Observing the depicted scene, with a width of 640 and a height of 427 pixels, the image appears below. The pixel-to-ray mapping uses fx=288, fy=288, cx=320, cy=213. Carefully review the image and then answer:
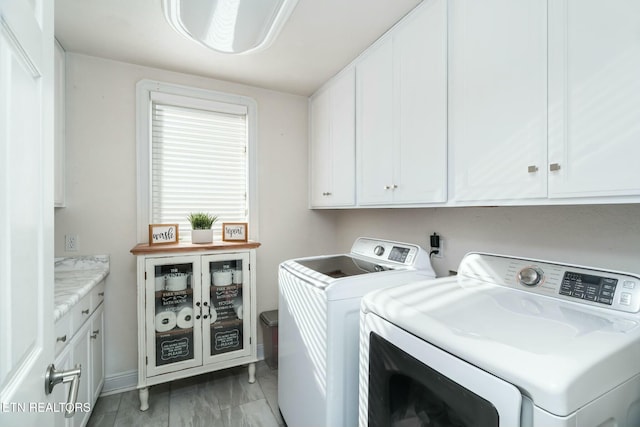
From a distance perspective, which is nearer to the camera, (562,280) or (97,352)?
(562,280)

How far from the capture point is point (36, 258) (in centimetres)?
62

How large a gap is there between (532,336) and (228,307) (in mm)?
2000

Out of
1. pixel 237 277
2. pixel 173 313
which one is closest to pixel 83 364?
pixel 173 313

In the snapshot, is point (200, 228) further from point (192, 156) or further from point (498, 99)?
point (498, 99)

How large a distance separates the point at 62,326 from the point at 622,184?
210 centimetres

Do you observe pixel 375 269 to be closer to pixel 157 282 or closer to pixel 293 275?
pixel 293 275

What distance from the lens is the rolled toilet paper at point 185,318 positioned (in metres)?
2.06

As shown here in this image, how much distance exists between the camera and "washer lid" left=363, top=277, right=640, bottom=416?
23.0 inches

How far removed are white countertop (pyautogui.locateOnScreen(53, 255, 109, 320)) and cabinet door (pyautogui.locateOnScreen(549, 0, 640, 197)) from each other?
1.97 m

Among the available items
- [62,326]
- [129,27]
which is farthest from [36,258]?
[129,27]

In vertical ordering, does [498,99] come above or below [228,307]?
above

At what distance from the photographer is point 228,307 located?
7.34ft

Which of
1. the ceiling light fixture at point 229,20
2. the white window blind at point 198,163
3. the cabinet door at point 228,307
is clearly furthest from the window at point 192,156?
the ceiling light fixture at point 229,20

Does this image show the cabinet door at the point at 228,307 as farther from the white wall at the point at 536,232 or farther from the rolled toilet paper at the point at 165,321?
the white wall at the point at 536,232
